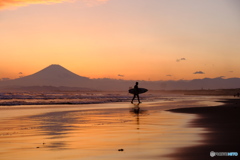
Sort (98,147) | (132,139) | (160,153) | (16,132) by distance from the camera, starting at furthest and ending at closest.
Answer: (16,132) → (132,139) → (98,147) → (160,153)

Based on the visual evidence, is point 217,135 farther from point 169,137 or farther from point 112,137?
point 112,137

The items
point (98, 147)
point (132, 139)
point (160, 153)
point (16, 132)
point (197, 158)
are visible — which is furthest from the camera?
point (16, 132)

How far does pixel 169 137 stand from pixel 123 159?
4236 millimetres

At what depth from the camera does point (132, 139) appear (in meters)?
12.9

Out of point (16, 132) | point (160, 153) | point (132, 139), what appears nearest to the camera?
point (160, 153)

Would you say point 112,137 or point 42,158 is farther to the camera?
point 112,137

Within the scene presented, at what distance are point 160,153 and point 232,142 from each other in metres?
2.80

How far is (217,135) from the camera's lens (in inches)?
530

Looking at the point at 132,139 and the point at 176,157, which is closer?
the point at 176,157

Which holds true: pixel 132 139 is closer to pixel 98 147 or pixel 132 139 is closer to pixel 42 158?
pixel 98 147

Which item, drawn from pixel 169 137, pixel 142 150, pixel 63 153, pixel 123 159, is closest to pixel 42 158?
pixel 63 153

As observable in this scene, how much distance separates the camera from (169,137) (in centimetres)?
1321

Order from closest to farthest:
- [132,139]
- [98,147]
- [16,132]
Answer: [98,147]
[132,139]
[16,132]

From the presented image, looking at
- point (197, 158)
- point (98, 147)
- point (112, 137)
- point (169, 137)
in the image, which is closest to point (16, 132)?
point (112, 137)
